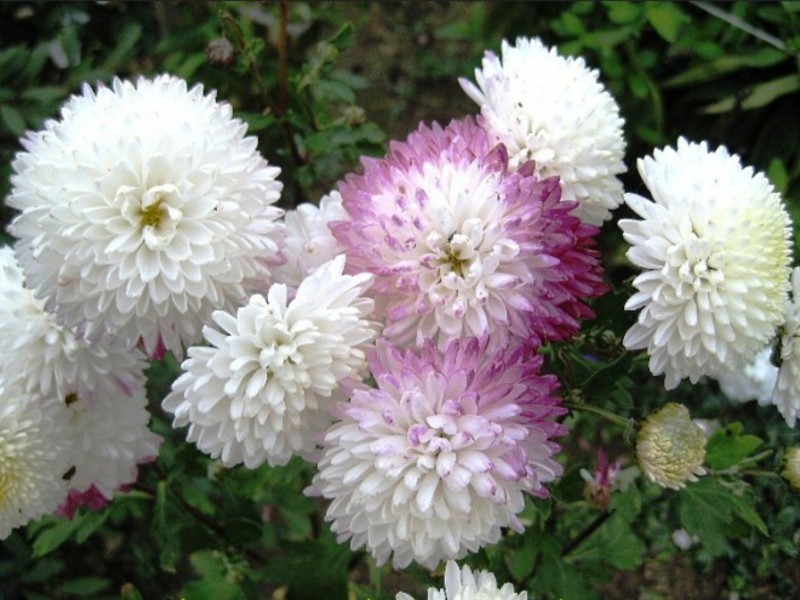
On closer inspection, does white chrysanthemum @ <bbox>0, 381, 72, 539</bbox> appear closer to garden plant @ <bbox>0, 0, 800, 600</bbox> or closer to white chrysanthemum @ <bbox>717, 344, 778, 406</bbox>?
garden plant @ <bbox>0, 0, 800, 600</bbox>

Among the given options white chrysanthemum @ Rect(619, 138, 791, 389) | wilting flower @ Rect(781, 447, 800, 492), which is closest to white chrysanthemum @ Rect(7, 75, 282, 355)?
white chrysanthemum @ Rect(619, 138, 791, 389)

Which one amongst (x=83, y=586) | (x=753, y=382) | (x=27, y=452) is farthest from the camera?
(x=753, y=382)

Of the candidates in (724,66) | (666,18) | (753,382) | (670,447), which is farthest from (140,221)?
(724,66)

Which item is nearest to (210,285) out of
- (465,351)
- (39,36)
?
(465,351)

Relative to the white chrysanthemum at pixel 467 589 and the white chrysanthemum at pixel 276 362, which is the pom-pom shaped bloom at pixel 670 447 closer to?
the white chrysanthemum at pixel 467 589

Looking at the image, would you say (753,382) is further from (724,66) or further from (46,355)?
(46,355)

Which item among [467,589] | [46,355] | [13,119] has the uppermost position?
[13,119]
